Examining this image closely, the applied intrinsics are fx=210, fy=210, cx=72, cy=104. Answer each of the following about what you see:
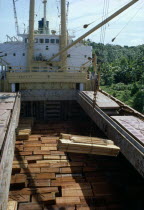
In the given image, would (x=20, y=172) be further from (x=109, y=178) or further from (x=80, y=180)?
(x=109, y=178)

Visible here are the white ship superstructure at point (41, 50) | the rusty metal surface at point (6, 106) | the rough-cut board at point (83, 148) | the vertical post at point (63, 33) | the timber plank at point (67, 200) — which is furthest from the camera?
the white ship superstructure at point (41, 50)

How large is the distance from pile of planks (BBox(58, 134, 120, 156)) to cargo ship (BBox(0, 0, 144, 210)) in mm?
53

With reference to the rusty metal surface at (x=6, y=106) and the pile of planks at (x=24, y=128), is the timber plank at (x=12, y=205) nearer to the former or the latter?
the rusty metal surface at (x=6, y=106)

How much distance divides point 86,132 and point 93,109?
2964 millimetres

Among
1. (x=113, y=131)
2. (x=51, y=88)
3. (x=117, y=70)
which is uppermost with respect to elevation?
(x=117, y=70)

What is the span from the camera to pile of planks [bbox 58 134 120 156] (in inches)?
266

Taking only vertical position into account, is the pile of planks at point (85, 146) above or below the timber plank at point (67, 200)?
above

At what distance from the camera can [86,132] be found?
14.5 m

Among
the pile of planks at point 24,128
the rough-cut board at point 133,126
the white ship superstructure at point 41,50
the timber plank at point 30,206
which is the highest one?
the white ship superstructure at point 41,50

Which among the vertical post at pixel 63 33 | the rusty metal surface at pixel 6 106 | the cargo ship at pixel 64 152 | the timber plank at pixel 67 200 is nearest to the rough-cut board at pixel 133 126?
the cargo ship at pixel 64 152

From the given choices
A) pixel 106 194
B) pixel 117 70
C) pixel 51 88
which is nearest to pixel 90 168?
pixel 106 194

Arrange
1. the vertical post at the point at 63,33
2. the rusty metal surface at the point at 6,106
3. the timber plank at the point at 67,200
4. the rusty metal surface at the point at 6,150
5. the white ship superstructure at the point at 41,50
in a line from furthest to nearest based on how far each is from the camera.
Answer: the white ship superstructure at the point at 41,50 < the vertical post at the point at 63,33 < the rusty metal surface at the point at 6,106 < the timber plank at the point at 67,200 < the rusty metal surface at the point at 6,150

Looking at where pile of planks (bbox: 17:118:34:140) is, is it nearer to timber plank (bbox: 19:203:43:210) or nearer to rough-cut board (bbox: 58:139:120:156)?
timber plank (bbox: 19:203:43:210)

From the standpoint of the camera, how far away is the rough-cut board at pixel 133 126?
784cm
